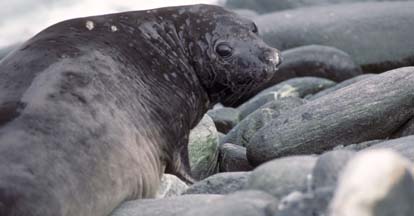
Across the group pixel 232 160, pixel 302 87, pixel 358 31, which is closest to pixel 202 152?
pixel 232 160

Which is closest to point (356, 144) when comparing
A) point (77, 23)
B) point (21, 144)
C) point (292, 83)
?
point (77, 23)

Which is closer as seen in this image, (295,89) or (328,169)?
(328,169)

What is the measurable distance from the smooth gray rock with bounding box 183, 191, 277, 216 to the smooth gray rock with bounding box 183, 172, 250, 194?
2.83 feet

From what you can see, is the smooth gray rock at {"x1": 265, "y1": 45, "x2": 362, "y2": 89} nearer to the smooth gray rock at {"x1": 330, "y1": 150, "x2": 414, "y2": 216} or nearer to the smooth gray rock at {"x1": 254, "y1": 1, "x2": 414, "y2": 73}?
the smooth gray rock at {"x1": 254, "y1": 1, "x2": 414, "y2": 73}

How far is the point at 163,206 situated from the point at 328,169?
106 cm

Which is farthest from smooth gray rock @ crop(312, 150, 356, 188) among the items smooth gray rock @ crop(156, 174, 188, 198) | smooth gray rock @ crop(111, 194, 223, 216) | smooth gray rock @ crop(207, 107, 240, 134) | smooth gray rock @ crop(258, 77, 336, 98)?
smooth gray rock @ crop(258, 77, 336, 98)

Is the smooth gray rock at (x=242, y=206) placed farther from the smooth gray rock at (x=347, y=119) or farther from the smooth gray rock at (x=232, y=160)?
the smooth gray rock at (x=232, y=160)

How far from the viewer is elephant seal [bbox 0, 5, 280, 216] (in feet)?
11.0

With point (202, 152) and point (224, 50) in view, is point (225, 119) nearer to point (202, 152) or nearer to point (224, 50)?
point (202, 152)

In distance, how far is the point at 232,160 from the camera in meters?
5.00

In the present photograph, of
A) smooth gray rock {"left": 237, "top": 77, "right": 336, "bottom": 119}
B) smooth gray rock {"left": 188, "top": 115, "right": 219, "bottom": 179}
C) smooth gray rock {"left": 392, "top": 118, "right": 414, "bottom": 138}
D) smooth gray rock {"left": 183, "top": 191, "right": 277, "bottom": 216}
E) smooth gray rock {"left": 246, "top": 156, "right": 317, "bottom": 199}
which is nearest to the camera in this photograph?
smooth gray rock {"left": 183, "top": 191, "right": 277, "bottom": 216}

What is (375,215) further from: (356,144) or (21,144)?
(356,144)

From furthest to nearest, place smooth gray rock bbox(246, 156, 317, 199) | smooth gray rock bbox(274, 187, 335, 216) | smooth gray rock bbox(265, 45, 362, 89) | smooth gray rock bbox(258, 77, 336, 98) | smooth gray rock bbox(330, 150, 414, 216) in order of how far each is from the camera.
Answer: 1. smooth gray rock bbox(265, 45, 362, 89)
2. smooth gray rock bbox(258, 77, 336, 98)
3. smooth gray rock bbox(246, 156, 317, 199)
4. smooth gray rock bbox(274, 187, 335, 216)
5. smooth gray rock bbox(330, 150, 414, 216)

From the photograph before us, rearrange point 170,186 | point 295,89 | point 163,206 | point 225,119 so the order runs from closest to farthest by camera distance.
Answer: point 163,206 < point 170,186 < point 225,119 < point 295,89
